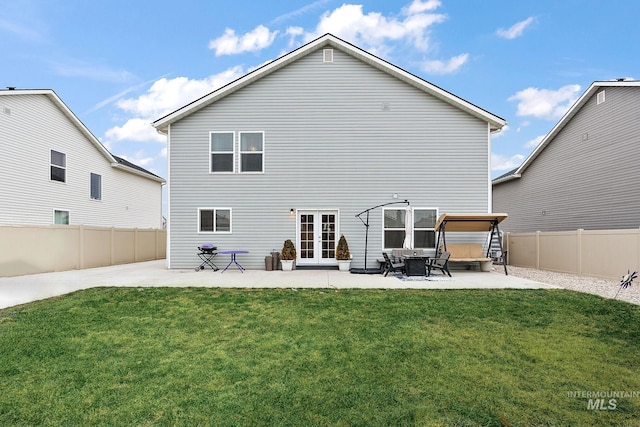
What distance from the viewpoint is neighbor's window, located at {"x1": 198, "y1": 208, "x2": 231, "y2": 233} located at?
483 inches

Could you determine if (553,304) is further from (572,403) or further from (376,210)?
(376,210)

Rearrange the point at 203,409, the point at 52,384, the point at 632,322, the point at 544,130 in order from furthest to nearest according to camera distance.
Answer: the point at 544,130, the point at 632,322, the point at 52,384, the point at 203,409

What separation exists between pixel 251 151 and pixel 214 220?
2940 millimetres

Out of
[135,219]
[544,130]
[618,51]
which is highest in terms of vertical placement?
[618,51]

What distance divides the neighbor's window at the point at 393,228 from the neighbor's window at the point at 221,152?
616 centimetres

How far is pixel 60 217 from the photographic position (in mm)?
14906

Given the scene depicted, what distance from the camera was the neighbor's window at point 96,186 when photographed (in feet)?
55.1

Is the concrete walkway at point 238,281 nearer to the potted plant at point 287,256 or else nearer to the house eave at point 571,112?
the potted plant at point 287,256

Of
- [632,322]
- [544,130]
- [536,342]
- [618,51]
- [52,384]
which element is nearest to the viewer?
[52,384]

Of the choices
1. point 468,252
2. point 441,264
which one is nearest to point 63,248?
point 441,264

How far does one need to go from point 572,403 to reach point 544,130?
1708cm

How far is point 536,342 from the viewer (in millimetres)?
4590

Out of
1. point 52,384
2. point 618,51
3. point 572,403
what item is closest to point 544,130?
point 618,51

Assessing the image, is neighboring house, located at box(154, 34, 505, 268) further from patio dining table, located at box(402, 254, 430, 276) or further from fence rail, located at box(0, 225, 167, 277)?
fence rail, located at box(0, 225, 167, 277)
